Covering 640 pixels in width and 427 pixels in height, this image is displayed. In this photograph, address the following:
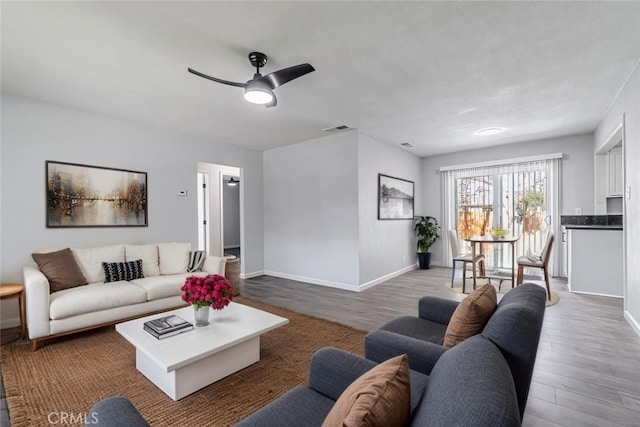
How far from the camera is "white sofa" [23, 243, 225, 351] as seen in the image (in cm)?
271

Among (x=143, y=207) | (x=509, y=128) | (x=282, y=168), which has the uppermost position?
(x=509, y=128)

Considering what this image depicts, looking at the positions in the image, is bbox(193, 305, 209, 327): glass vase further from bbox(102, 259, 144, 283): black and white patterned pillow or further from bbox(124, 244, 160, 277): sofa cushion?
bbox(124, 244, 160, 277): sofa cushion

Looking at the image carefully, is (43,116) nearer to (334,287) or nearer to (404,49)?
(404,49)

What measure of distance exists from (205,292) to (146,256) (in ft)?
7.24

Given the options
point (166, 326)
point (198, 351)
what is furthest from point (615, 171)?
point (166, 326)

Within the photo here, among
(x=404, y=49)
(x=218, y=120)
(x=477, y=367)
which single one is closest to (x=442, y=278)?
(x=404, y=49)

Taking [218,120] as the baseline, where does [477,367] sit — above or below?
below

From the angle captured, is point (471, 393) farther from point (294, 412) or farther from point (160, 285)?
point (160, 285)

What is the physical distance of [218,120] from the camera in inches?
165

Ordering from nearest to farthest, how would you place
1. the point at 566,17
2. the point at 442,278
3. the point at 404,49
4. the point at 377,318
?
the point at 566,17, the point at 404,49, the point at 377,318, the point at 442,278

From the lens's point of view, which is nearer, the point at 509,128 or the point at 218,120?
Answer: the point at 218,120

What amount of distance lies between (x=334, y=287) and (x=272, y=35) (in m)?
3.86

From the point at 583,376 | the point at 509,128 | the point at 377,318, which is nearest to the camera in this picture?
the point at 583,376

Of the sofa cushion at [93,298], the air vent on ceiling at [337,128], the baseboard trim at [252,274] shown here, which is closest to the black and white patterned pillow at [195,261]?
the sofa cushion at [93,298]
